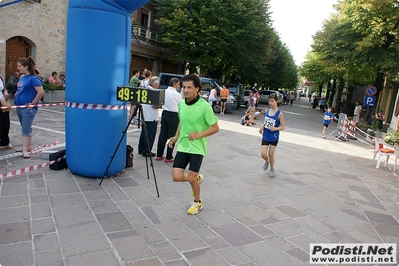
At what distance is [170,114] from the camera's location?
651cm

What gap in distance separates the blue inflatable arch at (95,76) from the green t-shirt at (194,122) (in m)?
1.48

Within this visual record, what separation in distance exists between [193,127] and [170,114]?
268cm

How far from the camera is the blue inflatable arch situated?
15.1 ft

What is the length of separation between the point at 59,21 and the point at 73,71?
13230mm

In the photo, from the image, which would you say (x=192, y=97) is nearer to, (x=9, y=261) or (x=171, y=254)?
(x=171, y=254)

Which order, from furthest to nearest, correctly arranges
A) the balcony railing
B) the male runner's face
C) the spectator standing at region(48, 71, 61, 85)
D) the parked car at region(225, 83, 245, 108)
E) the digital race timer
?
the balcony railing < the parked car at region(225, 83, 245, 108) < the spectator standing at region(48, 71, 61, 85) < the digital race timer < the male runner's face

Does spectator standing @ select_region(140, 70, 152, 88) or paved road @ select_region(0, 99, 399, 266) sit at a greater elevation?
spectator standing @ select_region(140, 70, 152, 88)

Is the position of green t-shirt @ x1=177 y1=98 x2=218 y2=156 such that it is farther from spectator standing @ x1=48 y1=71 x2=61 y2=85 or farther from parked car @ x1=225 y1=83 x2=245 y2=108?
parked car @ x1=225 y1=83 x2=245 y2=108

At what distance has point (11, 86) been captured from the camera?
13.3 metres

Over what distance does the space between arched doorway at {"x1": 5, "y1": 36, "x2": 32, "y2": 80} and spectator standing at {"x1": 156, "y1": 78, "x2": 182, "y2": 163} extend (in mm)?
11525

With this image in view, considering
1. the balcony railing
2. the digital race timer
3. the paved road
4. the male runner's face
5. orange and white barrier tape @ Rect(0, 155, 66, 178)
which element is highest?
the balcony railing

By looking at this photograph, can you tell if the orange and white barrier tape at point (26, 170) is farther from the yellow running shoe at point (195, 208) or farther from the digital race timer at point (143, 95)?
the yellow running shoe at point (195, 208)

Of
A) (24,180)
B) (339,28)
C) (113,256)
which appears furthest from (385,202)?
(339,28)

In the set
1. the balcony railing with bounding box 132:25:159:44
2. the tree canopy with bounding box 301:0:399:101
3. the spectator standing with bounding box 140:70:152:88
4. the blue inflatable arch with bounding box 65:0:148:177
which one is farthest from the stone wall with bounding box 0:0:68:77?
the tree canopy with bounding box 301:0:399:101
